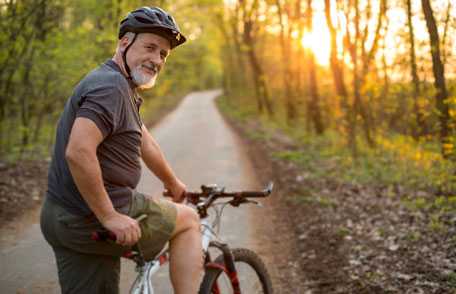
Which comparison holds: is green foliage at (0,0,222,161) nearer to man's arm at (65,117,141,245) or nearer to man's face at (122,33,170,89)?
man's face at (122,33,170,89)

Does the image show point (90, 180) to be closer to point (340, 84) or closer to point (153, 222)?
point (153, 222)

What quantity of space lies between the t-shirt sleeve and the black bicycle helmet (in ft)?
1.41

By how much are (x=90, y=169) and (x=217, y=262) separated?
1364mm

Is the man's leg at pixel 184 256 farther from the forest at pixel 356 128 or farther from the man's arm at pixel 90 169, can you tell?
the forest at pixel 356 128

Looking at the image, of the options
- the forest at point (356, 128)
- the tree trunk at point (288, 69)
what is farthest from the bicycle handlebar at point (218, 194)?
the tree trunk at point (288, 69)

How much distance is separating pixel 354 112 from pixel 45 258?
8858mm

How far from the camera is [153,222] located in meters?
2.64

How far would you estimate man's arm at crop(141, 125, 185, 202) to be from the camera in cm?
321

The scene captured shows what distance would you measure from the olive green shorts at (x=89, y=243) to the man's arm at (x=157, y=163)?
0.58m

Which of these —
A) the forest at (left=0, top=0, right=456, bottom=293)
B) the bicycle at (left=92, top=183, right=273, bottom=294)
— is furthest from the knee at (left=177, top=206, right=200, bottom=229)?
the forest at (left=0, top=0, right=456, bottom=293)

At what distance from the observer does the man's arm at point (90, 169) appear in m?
2.24

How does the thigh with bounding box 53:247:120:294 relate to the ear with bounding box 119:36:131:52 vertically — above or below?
below

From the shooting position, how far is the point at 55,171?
98.4 inches

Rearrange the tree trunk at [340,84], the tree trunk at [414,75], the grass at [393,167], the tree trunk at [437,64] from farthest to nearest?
the tree trunk at [340,84] < the tree trunk at [414,75] < the tree trunk at [437,64] < the grass at [393,167]
